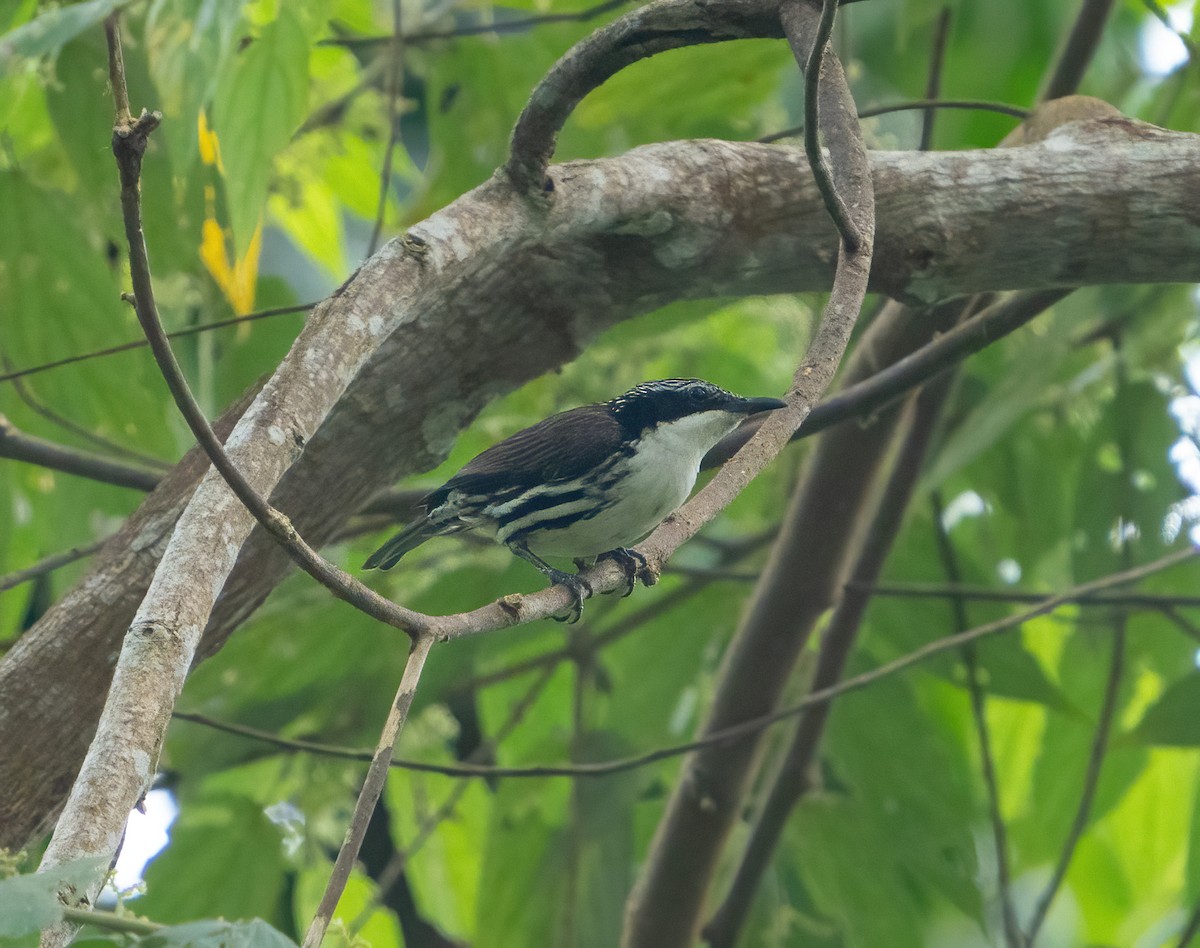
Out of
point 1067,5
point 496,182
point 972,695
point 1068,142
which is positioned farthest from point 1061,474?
point 496,182

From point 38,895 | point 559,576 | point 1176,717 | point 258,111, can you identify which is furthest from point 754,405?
point 38,895

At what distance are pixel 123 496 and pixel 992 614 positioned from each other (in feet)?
9.66

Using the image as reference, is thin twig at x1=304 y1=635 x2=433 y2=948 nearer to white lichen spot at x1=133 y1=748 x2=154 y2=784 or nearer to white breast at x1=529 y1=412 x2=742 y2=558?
white lichen spot at x1=133 y1=748 x2=154 y2=784

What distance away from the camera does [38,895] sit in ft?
4.43

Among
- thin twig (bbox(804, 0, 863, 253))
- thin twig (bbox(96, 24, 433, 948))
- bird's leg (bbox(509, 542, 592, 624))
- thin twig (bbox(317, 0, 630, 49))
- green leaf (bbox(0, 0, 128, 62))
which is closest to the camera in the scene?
thin twig (bbox(96, 24, 433, 948))

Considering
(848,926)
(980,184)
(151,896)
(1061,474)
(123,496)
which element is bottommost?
(151,896)

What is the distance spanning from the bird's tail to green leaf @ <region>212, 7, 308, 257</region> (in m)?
0.84

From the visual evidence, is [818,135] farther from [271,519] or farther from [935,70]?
[935,70]

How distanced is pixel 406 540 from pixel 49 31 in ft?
5.54

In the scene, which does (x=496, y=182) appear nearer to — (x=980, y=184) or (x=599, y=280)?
(x=599, y=280)

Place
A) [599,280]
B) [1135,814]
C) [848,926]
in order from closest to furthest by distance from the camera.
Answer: [599,280] < [848,926] < [1135,814]

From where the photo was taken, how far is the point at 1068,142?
11.2ft

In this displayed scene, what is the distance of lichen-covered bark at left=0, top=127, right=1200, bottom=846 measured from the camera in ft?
9.96

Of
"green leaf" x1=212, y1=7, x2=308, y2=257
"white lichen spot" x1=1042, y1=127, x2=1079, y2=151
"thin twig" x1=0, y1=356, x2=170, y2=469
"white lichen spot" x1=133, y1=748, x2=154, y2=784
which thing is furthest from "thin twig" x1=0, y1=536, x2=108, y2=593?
"white lichen spot" x1=1042, y1=127, x2=1079, y2=151
